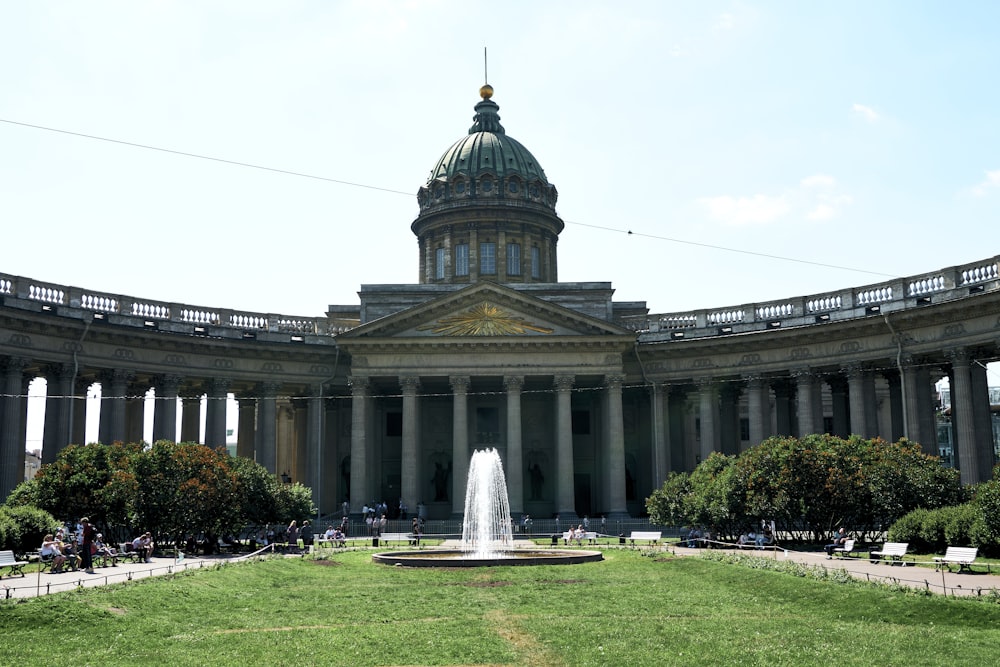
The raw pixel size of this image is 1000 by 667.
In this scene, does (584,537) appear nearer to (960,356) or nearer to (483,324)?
(483,324)

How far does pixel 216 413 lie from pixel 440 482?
1692 cm

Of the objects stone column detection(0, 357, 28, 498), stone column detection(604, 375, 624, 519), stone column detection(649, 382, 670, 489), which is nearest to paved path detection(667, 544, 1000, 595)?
stone column detection(604, 375, 624, 519)

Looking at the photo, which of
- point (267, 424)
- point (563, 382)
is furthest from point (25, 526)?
point (563, 382)

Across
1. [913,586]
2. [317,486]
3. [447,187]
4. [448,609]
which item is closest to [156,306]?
[317,486]

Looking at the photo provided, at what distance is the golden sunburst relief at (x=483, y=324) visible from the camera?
212ft

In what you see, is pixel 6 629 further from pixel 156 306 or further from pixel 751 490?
pixel 156 306

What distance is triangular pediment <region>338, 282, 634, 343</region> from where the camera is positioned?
64062mm

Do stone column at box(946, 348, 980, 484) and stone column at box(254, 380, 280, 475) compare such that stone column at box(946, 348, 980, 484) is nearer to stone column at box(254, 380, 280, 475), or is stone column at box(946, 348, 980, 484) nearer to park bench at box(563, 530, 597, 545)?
park bench at box(563, 530, 597, 545)

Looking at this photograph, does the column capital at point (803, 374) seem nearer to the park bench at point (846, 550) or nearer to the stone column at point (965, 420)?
the stone column at point (965, 420)

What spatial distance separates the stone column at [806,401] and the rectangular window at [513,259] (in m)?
28.4

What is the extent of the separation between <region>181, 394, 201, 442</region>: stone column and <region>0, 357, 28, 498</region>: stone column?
12.6 metres

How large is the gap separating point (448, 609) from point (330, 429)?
4858cm

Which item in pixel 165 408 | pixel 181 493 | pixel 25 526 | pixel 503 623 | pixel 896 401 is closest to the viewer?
pixel 503 623

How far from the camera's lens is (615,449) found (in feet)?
212
